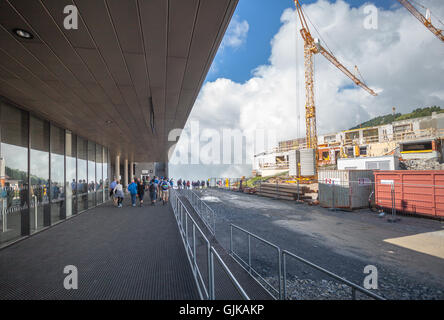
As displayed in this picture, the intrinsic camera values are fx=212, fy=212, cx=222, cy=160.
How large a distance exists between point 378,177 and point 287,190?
19.9 ft

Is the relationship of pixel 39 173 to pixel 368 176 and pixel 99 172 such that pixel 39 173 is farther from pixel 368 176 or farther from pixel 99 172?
pixel 368 176

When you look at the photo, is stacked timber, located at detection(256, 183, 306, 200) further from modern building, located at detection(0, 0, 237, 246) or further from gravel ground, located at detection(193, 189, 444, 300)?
modern building, located at detection(0, 0, 237, 246)

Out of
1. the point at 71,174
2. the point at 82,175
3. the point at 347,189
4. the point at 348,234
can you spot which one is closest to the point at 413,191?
the point at 347,189

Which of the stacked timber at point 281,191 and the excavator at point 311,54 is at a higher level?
the excavator at point 311,54

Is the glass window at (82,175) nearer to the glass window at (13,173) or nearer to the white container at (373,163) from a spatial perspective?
the glass window at (13,173)

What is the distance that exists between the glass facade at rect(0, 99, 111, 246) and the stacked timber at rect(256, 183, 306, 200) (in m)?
13.0

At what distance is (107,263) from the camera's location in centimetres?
406

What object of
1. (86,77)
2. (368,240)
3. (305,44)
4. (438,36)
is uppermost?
(438,36)

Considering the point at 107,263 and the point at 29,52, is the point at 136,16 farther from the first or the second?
the point at 107,263

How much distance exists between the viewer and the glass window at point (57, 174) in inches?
297

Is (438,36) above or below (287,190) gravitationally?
above

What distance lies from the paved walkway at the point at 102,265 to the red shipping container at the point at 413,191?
10561 mm

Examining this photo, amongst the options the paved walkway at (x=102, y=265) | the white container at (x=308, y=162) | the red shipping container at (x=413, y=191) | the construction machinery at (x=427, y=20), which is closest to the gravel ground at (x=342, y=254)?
the red shipping container at (x=413, y=191)
